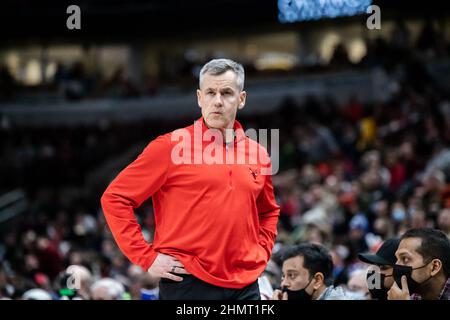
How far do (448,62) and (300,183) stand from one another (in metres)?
7.16

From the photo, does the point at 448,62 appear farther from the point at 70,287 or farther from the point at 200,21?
the point at 70,287

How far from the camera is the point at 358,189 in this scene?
1170 centimetres

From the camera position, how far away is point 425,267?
4188 millimetres

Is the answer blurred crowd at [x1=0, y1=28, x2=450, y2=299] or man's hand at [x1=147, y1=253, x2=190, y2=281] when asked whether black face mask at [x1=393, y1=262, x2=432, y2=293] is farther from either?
blurred crowd at [x1=0, y1=28, x2=450, y2=299]

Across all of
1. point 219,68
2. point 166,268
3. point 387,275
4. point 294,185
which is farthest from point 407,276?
point 294,185

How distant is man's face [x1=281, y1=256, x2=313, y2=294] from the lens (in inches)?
196

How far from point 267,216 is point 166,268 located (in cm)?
66

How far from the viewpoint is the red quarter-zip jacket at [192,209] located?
3791mm

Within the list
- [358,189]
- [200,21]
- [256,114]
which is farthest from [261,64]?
[358,189]

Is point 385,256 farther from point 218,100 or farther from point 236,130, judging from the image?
point 218,100

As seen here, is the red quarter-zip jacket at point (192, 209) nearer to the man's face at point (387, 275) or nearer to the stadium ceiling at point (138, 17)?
the man's face at point (387, 275)

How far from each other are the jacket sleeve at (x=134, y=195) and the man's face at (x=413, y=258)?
1.29 m

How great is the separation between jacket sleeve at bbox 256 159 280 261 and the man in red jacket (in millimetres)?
154

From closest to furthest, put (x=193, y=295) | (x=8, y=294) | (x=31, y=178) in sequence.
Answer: (x=193, y=295)
(x=8, y=294)
(x=31, y=178)
